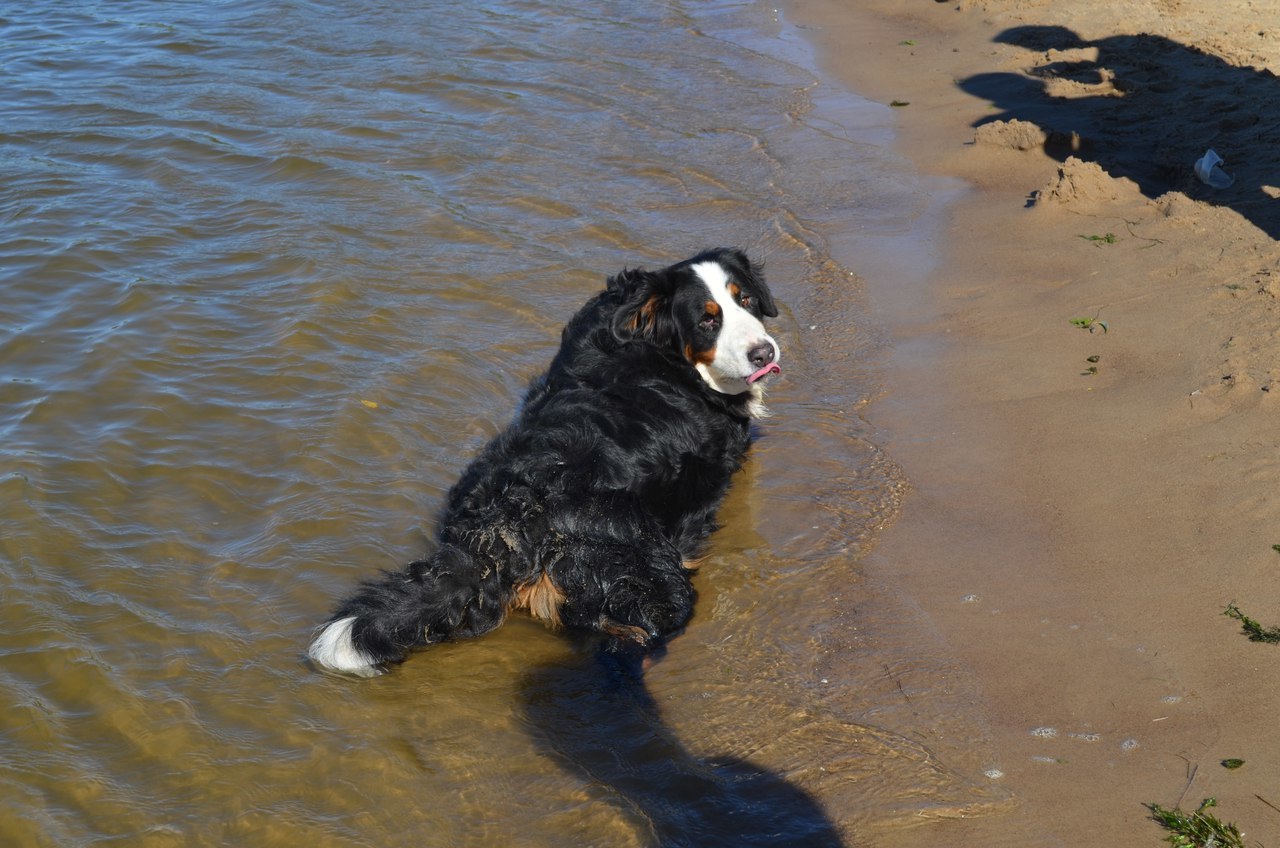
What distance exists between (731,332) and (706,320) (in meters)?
0.13

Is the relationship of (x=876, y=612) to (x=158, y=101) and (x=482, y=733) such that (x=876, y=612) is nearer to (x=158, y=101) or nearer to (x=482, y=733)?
(x=482, y=733)

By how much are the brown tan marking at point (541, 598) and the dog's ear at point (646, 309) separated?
1432mm

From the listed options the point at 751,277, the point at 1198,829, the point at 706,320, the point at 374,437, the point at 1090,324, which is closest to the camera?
the point at 1198,829

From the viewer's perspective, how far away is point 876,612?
4.53 metres

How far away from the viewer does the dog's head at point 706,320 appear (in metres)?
5.17

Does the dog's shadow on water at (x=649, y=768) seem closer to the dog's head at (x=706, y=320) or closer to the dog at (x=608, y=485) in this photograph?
the dog at (x=608, y=485)

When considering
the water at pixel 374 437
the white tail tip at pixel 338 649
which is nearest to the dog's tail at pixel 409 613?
the white tail tip at pixel 338 649

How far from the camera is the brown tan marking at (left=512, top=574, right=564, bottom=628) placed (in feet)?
14.4

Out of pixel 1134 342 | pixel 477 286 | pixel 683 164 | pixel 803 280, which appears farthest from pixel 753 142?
pixel 1134 342

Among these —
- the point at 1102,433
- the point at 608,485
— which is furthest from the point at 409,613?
the point at 1102,433

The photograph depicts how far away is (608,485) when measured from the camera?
4645 millimetres

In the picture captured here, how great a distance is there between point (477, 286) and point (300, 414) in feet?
5.94

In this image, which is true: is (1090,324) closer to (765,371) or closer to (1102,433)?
(1102,433)

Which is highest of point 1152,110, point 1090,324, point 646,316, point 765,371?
point 1152,110
